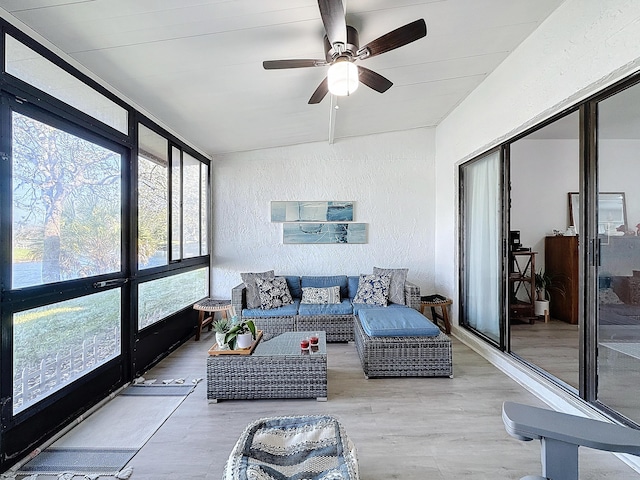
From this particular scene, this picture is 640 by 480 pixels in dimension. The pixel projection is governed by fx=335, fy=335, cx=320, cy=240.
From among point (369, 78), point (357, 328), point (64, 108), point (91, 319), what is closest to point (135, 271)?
point (91, 319)

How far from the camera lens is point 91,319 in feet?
8.79

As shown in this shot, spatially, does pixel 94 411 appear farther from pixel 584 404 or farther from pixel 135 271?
pixel 584 404

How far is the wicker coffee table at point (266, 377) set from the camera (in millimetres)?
2781

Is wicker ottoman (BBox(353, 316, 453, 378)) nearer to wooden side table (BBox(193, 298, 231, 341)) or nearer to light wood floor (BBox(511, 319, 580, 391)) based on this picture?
light wood floor (BBox(511, 319, 580, 391))

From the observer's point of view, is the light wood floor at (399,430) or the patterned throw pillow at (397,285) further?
the patterned throw pillow at (397,285)

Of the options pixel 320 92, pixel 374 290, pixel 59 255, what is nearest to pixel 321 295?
pixel 374 290

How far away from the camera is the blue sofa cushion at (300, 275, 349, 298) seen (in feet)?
16.5

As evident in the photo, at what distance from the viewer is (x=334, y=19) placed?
1942 mm

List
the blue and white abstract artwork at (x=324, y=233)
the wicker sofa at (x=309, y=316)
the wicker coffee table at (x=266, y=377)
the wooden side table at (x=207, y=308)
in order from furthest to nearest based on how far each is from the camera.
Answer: the blue and white abstract artwork at (x=324, y=233) → the wooden side table at (x=207, y=308) → the wicker sofa at (x=309, y=316) → the wicker coffee table at (x=266, y=377)

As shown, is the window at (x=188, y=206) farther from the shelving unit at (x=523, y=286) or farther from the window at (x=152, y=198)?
the shelving unit at (x=523, y=286)

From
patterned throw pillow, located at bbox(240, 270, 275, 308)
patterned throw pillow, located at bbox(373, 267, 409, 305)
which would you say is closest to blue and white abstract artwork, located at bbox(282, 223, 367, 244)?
patterned throw pillow, located at bbox(373, 267, 409, 305)

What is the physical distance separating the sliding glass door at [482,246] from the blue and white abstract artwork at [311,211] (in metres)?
1.75

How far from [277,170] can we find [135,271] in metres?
2.81

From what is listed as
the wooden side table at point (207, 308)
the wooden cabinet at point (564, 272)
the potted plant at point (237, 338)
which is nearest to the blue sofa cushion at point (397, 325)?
the potted plant at point (237, 338)
